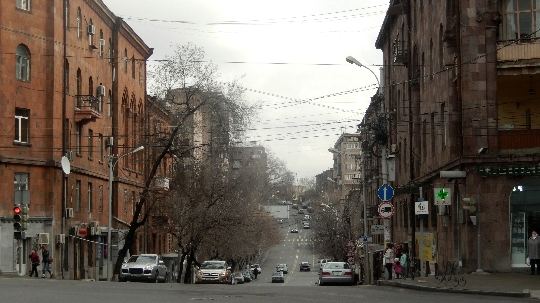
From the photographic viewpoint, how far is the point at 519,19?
35.1 meters

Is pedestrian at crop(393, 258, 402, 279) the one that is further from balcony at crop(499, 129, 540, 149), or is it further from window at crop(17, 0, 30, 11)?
window at crop(17, 0, 30, 11)

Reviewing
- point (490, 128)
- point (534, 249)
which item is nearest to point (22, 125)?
point (490, 128)

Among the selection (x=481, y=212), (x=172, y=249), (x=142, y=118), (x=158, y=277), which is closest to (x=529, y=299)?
(x=481, y=212)

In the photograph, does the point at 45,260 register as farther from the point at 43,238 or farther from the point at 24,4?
the point at 24,4

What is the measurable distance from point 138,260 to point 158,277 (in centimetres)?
136

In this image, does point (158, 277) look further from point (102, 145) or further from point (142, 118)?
point (142, 118)

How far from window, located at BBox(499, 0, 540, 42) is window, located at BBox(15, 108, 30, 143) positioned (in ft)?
78.6

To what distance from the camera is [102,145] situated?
57656 millimetres

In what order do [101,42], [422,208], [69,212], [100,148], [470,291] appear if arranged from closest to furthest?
[470,291], [422,208], [69,212], [101,42], [100,148]

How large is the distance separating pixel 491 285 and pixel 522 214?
7975 mm

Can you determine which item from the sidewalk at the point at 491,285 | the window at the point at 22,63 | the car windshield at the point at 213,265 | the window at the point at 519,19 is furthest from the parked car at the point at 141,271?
the window at the point at 519,19

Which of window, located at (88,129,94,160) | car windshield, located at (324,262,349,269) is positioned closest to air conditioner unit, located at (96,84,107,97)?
window, located at (88,129,94,160)

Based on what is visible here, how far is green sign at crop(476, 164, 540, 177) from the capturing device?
33.4 meters

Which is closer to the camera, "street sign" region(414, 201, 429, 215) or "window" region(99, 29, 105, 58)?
"street sign" region(414, 201, 429, 215)
